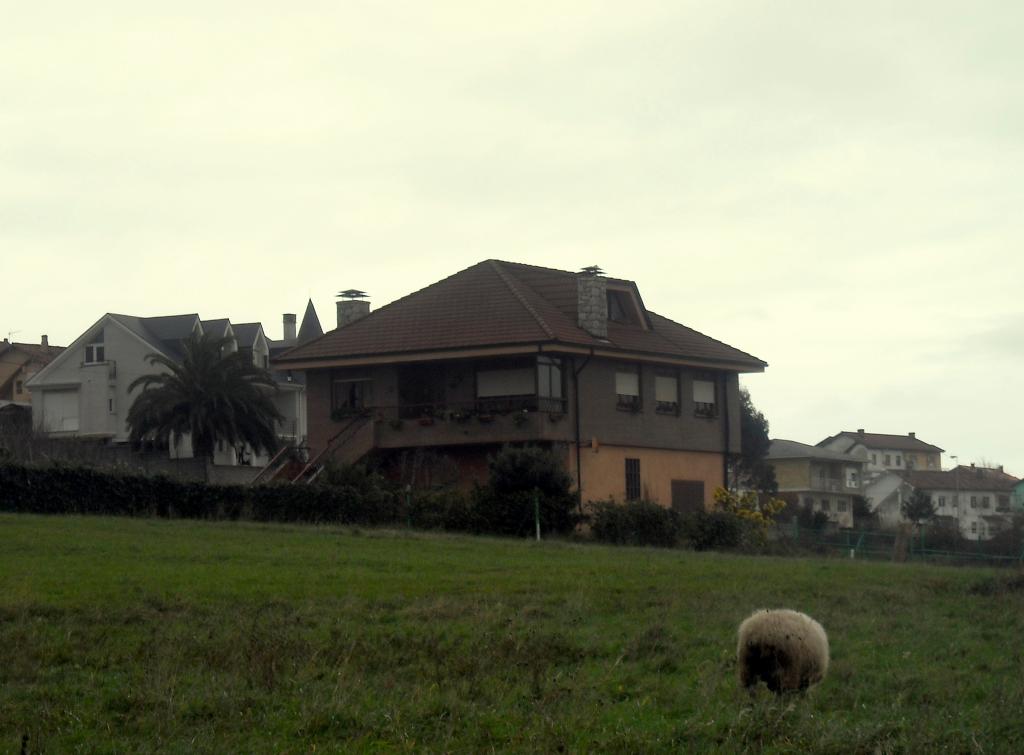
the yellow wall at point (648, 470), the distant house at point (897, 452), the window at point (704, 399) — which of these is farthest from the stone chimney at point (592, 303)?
the distant house at point (897, 452)

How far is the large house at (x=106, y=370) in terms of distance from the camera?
73.1 meters

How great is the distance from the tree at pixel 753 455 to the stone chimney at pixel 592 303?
29654 mm

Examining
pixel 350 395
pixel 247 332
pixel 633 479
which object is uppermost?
pixel 247 332

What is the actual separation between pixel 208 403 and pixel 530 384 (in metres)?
14.6

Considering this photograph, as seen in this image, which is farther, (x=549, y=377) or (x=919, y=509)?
(x=919, y=509)

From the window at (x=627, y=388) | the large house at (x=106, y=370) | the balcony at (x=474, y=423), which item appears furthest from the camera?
the large house at (x=106, y=370)

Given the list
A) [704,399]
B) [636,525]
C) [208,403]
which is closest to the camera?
[636,525]

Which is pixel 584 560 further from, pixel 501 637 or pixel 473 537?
pixel 501 637

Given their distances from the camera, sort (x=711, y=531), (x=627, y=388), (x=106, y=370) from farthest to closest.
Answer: (x=106, y=370)
(x=627, y=388)
(x=711, y=531)

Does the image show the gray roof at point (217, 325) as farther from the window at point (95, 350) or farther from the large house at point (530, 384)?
the large house at point (530, 384)

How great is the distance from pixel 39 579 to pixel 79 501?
1487 cm

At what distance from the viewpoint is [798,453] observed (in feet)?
324

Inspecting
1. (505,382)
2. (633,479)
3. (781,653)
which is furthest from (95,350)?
(781,653)

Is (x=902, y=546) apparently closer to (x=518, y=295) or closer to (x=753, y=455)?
(x=518, y=295)
